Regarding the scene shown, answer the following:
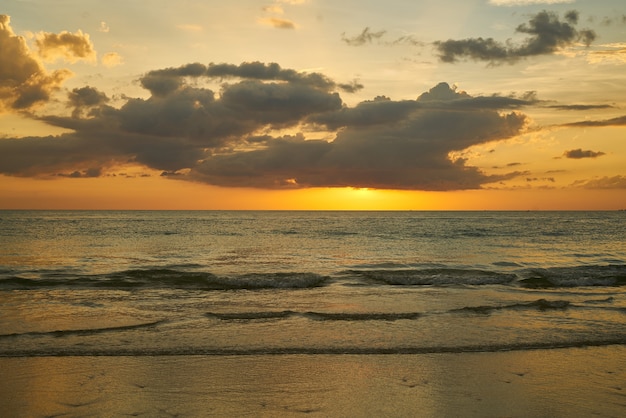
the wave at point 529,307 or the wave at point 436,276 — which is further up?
the wave at point 529,307

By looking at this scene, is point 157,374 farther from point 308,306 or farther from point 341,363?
point 308,306

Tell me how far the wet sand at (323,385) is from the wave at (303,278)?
12.0 m

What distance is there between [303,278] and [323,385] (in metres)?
15.3

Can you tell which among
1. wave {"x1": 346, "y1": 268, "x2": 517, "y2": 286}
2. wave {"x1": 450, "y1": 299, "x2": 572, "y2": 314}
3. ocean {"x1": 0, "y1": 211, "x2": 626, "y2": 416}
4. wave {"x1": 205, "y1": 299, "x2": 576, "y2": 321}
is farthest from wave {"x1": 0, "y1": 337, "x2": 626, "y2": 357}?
wave {"x1": 346, "y1": 268, "x2": 517, "y2": 286}

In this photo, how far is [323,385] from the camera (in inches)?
342

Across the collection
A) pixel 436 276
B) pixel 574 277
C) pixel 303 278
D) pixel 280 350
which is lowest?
pixel 574 277

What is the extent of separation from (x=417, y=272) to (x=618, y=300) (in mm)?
10172

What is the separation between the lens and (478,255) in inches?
1483

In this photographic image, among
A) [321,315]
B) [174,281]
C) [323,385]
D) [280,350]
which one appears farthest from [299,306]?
[174,281]

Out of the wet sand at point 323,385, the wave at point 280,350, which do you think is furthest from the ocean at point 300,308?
the wet sand at point 323,385

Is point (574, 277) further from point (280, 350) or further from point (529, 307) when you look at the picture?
point (280, 350)

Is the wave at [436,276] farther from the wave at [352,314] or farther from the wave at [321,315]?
the wave at [321,315]

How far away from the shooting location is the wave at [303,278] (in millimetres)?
22372

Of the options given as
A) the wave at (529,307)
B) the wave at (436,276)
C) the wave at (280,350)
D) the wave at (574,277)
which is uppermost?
the wave at (280,350)
